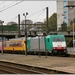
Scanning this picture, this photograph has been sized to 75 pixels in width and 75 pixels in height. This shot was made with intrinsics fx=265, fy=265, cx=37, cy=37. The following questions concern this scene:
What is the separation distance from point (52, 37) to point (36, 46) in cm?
527

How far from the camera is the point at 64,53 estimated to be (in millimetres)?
37156

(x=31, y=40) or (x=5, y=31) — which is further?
(x=5, y=31)

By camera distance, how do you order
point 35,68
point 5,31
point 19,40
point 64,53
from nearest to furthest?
1. point 35,68
2. point 64,53
3. point 19,40
4. point 5,31

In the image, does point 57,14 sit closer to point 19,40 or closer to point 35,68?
point 19,40

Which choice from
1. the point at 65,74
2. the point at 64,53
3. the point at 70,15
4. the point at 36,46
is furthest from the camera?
the point at 70,15

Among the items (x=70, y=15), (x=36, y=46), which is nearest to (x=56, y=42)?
(x=36, y=46)

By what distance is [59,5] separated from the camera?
14950cm

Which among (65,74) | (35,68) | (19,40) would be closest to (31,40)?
(19,40)

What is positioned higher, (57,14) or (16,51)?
(57,14)

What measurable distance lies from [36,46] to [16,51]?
1146 cm

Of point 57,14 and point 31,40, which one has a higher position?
point 57,14

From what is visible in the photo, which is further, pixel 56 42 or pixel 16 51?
pixel 16 51

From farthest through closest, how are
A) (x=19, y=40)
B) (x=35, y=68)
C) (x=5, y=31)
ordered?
(x=5, y=31) → (x=19, y=40) → (x=35, y=68)

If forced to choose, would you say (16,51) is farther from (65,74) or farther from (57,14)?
(57,14)
